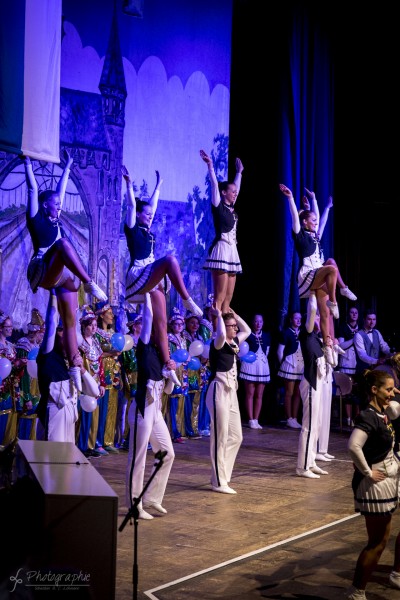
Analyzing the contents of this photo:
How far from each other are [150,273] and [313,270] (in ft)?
8.20

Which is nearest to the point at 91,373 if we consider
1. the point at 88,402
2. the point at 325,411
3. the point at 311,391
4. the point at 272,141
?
the point at 88,402

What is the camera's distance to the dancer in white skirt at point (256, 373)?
469 inches

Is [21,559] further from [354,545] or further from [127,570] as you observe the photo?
[354,545]

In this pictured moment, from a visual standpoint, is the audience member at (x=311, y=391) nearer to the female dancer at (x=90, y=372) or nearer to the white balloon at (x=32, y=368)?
the female dancer at (x=90, y=372)

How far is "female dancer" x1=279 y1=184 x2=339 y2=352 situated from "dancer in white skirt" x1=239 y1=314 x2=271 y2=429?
2.80m

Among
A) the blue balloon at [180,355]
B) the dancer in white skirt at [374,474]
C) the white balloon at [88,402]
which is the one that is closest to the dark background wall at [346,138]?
the blue balloon at [180,355]

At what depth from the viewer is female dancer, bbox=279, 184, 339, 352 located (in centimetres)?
883

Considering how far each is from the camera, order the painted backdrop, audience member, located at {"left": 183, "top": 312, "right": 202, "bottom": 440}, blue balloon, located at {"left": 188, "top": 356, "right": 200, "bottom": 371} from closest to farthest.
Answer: the painted backdrop → blue balloon, located at {"left": 188, "top": 356, "right": 200, "bottom": 371} → audience member, located at {"left": 183, "top": 312, "right": 202, "bottom": 440}

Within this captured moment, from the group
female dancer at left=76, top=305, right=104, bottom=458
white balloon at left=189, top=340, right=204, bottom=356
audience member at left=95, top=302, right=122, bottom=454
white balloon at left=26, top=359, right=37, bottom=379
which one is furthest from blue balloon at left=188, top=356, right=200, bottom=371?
white balloon at left=26, top=359, right=37, bottom=379

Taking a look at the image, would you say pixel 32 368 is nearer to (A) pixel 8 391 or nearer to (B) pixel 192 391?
(A) pixel 8 391

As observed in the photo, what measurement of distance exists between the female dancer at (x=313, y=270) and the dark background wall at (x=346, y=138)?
391cm

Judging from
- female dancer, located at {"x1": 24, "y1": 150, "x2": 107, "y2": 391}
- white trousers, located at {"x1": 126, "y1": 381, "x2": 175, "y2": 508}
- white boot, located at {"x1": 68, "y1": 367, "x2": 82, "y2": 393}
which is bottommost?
white trousers, located at {"x1": 126, "y1": 381, "x2": 175, "y2": 508}

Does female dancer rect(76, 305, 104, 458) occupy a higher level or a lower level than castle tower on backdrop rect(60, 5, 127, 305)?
lower

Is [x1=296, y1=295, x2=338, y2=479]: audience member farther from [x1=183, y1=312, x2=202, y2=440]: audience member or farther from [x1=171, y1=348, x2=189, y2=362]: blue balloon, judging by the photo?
[x1=183, y1=312, x2=202, y2=440]: audience member
